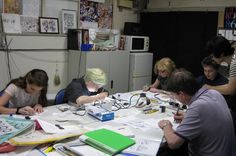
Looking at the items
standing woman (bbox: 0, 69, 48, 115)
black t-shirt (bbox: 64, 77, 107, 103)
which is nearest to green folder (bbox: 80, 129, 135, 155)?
standing woman (bbox: 0, 69, 48, 115)

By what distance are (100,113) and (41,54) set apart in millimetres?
2176

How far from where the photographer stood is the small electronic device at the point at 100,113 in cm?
231

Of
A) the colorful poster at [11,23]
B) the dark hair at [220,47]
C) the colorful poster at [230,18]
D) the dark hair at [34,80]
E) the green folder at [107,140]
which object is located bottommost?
the green folder at [107,140]

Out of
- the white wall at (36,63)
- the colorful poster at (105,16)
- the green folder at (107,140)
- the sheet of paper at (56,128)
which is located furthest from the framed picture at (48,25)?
the green folder at (107,140)

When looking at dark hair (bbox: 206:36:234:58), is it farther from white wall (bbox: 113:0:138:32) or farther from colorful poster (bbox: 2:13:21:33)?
white wall (bbox: 113:0:138:32)

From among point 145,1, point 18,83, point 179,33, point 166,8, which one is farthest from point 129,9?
point 18,83

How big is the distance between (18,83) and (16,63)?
1443 millimetres

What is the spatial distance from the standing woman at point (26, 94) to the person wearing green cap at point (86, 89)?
0.28 metres

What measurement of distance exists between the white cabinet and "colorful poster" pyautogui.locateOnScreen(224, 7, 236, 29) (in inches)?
67.6

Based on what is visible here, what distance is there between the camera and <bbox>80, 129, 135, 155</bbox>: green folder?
167cm

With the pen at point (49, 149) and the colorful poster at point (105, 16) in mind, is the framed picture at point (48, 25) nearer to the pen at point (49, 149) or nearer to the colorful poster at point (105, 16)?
the colorful poster at point (105, 16)

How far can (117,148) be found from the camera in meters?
1.67

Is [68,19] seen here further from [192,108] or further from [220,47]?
[192,108]

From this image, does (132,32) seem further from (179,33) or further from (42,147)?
(42,147)
